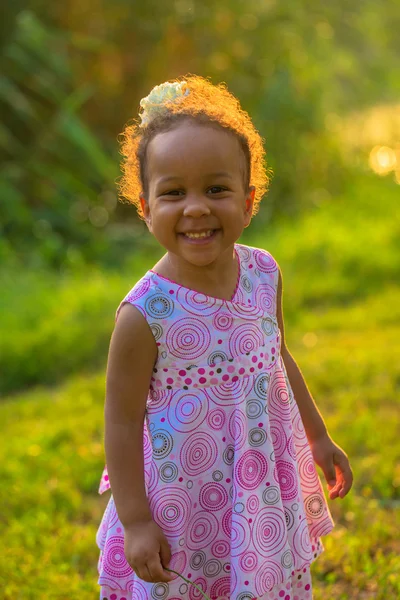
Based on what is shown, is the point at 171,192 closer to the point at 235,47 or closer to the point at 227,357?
the point at 227,357

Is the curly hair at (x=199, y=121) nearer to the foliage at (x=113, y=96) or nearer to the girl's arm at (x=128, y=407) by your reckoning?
the girl's arm at (x=128, y=407)

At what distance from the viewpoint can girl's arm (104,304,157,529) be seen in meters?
1.71

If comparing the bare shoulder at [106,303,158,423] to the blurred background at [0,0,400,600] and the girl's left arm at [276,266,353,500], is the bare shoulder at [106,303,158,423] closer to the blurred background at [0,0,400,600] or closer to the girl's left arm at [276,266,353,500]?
the girl's left arm at [276,266,353,500]

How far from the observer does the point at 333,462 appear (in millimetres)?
2074

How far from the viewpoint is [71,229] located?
6602 millimetres

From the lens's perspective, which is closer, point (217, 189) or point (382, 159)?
point (217, 189)

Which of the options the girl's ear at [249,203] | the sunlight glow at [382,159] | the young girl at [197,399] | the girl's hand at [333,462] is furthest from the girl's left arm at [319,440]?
the sunlight glow at [382,159]

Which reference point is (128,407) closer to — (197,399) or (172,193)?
(197,399)

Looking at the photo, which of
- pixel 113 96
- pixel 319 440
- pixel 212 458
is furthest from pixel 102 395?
pixel 113 96

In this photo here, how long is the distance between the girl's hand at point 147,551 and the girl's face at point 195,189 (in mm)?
558

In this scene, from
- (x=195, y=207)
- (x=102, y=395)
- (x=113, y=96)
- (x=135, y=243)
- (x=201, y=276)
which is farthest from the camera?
(x=113, y=96)

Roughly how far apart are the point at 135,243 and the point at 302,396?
15.7 feet

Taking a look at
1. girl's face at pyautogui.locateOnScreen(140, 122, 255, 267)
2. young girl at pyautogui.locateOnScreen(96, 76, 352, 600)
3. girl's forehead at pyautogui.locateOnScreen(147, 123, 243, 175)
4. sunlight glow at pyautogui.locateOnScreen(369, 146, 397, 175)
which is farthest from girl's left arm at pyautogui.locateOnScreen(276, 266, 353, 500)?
sunlight glow at pyautogui.locateOnScreen(369, 146, 397, 175)

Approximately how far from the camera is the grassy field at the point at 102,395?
270 cm
